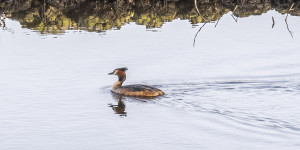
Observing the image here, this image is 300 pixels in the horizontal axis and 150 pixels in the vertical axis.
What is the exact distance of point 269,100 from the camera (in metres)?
16.8

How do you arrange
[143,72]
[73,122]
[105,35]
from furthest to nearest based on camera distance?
[105,35] < [143,72] < [73,122]

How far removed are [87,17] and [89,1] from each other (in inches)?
202

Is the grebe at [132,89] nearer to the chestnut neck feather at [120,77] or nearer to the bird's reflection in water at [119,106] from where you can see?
the chestnut neck feather at [120,77]

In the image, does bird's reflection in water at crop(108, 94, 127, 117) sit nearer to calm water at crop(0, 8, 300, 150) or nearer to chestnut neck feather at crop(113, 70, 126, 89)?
calm water at crop(0, 8, 300, 150)

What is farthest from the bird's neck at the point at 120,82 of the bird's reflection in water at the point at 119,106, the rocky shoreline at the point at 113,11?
the rocky shoreline at the point at 113,11

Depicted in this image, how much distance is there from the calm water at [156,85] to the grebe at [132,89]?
226 millimetres

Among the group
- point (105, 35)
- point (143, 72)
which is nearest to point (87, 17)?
point (105, 35)

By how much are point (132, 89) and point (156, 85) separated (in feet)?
3.27

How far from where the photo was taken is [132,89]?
18094 mm

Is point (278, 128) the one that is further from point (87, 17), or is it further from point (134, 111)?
point (87, 17)

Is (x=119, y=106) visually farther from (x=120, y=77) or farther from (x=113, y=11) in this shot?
(x=113, y=11)

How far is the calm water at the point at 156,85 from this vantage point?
1350cm

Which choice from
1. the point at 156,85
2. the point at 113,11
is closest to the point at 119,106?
the point at 156,85

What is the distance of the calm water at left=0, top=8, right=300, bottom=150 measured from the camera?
13.5 m
